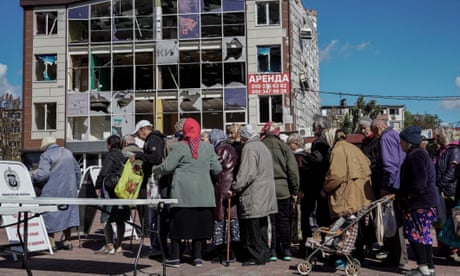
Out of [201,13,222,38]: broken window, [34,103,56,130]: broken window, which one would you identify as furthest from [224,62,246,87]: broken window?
[34,103,56,130]: broken window

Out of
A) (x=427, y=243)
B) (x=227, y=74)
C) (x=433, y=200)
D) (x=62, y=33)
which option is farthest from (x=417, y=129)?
(x=62, y=33)

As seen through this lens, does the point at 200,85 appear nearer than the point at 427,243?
No

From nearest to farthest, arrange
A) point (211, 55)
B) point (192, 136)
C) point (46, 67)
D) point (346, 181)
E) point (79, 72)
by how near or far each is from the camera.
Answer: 1. point (346, 181)
2. point (192, 136)
3. point (211, 55)
4. point (46, 67)
5. point (79, 72)

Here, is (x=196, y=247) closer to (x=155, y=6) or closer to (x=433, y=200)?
(x=433, y=200)

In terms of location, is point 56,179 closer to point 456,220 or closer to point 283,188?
point 283,188

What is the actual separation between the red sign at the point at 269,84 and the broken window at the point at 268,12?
380 centimetres

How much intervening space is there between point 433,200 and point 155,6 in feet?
104

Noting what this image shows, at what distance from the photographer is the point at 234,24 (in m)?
34.1

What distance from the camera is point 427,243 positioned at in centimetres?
619

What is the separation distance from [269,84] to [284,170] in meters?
25.8

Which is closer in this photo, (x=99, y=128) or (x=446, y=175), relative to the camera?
(x=446, y=175)

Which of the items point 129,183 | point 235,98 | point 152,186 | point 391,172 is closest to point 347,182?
point 391,172

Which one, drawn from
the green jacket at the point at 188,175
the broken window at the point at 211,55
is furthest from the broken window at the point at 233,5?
the green jacket at the point at 188,175

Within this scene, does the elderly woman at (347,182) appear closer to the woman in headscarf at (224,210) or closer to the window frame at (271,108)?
the woman in headscarf at (224,210)
